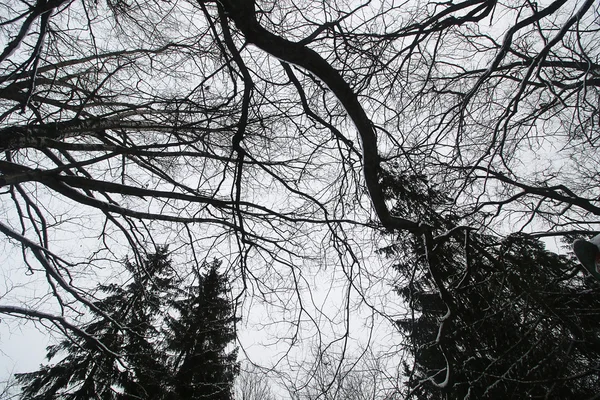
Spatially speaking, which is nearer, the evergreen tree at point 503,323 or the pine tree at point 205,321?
the evergreen tree at point 503,323

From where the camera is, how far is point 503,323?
223 centimetres

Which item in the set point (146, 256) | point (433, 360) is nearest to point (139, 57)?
point (146, 256)

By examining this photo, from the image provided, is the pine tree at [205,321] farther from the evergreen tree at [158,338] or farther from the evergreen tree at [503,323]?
the evergreen tree at [503,323]

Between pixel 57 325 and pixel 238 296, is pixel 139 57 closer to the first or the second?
pixel 238 296

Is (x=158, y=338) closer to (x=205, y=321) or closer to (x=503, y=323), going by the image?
(x=205, y=321)

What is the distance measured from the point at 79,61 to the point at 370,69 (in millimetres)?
3769

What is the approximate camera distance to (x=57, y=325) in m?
3.66

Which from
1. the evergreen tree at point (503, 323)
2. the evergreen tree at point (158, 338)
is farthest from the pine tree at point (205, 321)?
the evergreen tree at point (503, 323)

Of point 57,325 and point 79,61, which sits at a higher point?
point 79,61

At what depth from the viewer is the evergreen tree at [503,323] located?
1.88m

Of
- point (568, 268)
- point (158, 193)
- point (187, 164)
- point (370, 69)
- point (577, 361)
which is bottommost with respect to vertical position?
point (577, 361)

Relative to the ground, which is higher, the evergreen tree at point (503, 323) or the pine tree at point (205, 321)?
the pine tree at point (205, 321)

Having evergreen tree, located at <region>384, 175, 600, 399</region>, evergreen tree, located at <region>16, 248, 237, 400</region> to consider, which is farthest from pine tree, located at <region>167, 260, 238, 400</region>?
evergreen tree, located at <region>384, 175, 600, 399</region>

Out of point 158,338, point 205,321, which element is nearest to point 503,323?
point 205,321
